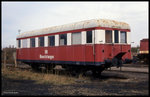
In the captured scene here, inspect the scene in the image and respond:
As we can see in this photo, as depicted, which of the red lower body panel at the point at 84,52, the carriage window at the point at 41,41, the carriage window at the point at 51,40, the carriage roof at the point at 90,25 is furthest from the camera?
the carriage window at the point at 41,41

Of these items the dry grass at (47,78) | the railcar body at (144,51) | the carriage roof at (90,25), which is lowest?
the dry grass at (47,78)

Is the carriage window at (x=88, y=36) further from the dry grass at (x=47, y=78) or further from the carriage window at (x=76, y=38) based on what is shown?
the dry grass at (x=47, y=78)

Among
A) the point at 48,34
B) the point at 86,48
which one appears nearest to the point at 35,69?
the point at 48,34

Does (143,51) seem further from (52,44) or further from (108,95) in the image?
(108,95)

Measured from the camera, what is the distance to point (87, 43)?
13000 millimetres

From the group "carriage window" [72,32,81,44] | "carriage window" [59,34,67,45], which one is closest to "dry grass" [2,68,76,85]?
"carriage window" [72,32,81,44]

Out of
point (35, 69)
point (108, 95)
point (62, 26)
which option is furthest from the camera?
point (35, 69)

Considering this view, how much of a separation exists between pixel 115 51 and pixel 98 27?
1.82 metres

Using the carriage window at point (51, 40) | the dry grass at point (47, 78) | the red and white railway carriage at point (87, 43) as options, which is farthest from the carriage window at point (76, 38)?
the dry grass at point (47, 78)

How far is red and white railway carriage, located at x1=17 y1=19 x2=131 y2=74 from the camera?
12523 millimetres

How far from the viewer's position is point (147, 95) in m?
7.15

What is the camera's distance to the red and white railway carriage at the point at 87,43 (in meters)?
12.5

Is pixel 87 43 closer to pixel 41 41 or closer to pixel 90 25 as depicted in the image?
pixel 90 25

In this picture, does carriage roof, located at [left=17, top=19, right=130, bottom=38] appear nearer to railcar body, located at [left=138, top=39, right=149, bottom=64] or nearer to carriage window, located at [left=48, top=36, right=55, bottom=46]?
carriage window, located at [left=48, top=36, right=55, bottom=46]
